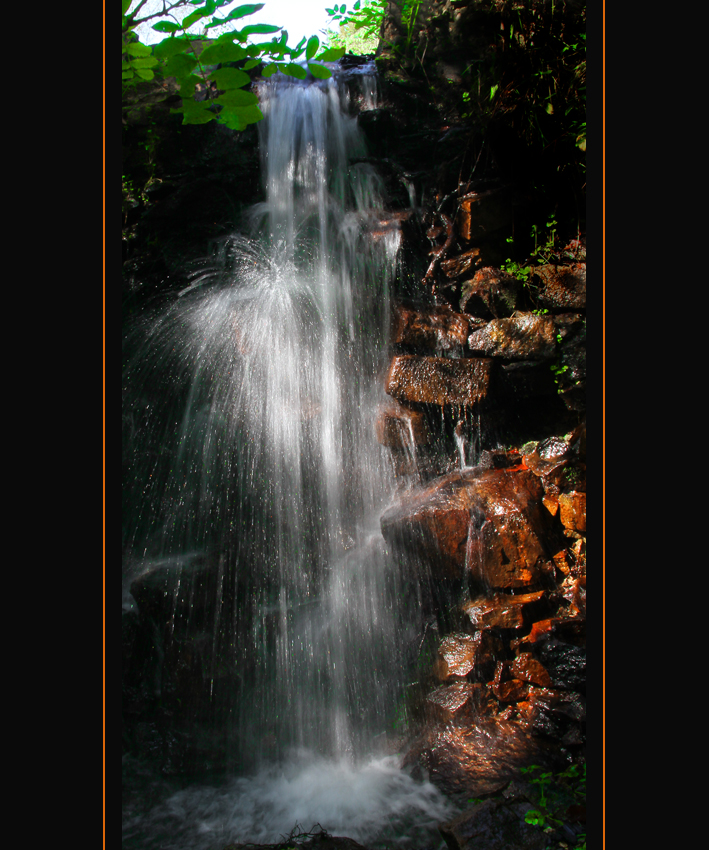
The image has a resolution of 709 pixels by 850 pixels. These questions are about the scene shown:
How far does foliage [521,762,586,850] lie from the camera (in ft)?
8.03

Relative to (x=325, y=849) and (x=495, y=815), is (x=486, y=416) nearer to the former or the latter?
(x=495, y=815)

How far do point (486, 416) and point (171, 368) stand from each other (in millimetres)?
3149

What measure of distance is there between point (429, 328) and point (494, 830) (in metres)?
3.90

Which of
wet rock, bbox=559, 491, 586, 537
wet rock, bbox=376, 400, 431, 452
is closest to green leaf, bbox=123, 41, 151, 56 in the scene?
wet rock, bbox=376, 400, 431, 452

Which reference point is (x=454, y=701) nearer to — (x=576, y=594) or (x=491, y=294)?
(x=576, y=594)

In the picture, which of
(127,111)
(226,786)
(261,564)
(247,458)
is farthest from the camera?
(127,111)

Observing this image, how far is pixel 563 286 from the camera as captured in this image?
4.57m

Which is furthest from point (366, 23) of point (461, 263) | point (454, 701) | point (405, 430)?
point (454, 701)

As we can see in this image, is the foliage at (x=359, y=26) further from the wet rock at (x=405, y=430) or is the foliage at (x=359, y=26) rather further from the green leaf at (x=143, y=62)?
the wet rock at (x=405, y=430)

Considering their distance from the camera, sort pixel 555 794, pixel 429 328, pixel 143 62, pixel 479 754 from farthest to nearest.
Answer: pixel 429 328 → pixel 143 62 → pixel 479 754 → pixel 555 794

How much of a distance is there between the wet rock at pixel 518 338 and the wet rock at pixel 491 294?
0.26m

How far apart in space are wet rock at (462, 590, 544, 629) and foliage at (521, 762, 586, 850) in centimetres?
88

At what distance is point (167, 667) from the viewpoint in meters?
3.85

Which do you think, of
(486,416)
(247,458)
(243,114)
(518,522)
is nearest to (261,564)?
(247,458)
